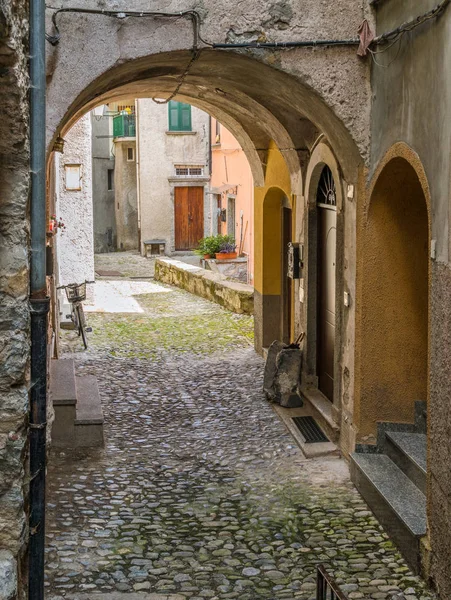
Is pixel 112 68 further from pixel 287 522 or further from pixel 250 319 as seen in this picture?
pixel 250 319

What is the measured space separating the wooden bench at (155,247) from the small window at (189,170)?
8.34ft

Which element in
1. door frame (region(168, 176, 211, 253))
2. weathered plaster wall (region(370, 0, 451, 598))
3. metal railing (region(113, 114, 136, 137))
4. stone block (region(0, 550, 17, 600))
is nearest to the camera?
stone block (region(0, 550, 17, 600))

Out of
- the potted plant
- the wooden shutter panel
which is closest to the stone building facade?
the potted plant

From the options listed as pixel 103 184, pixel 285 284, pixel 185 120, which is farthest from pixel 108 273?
pixel 285 284

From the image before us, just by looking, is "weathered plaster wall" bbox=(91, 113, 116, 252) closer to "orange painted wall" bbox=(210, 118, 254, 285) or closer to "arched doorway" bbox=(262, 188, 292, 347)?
"orange painted wall" bbox=(210, 118, 254, 285)

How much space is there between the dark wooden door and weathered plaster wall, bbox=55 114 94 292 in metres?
15.9

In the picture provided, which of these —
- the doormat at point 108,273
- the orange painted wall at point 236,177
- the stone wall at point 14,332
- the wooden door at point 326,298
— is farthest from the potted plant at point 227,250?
the stone wall at point 14,332

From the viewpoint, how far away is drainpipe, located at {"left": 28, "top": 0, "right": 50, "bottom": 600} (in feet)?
12.5

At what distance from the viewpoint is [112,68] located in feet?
22.8

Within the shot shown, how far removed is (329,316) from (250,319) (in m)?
6.24

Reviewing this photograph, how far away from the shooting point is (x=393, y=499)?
21.4 feet

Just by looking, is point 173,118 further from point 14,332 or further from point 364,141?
point 14,332

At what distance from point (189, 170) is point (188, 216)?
1673 mm

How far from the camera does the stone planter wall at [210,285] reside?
16.5 metres
